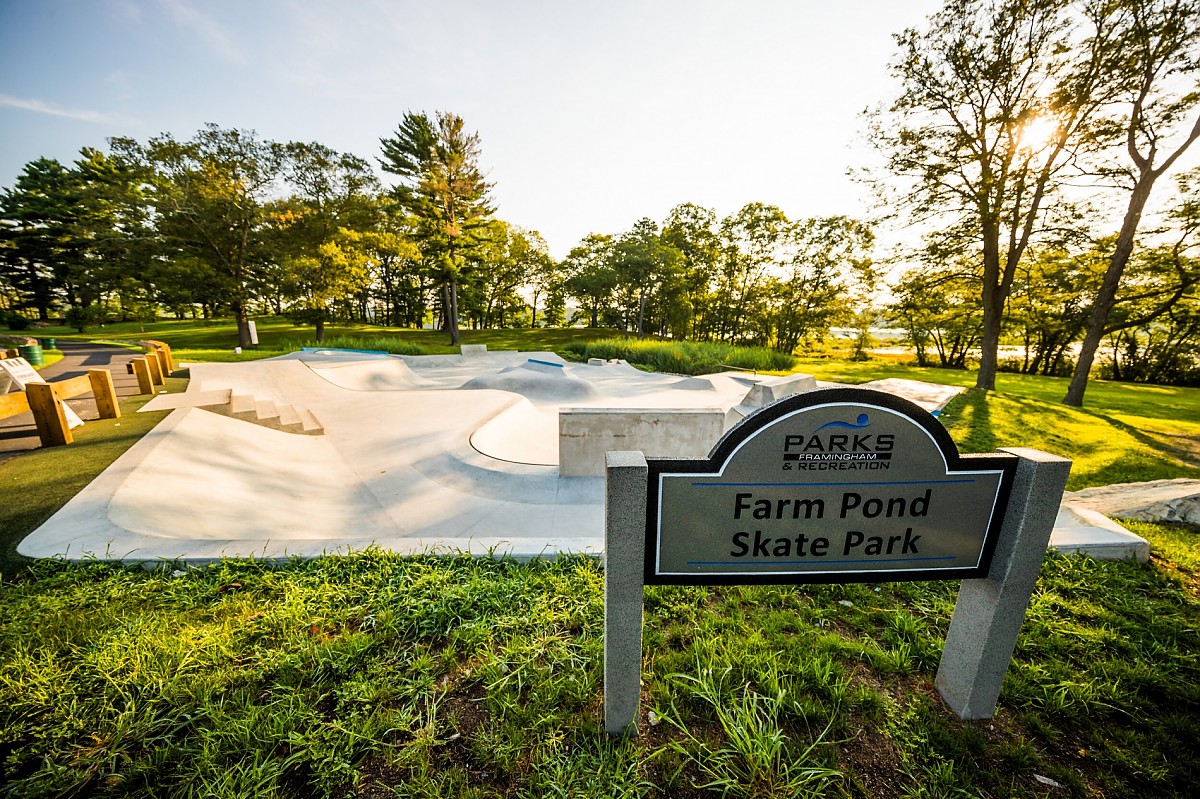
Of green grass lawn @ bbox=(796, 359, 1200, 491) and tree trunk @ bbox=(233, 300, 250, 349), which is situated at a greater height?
tree trunk @ bbox=(233, 300, 250, 349)

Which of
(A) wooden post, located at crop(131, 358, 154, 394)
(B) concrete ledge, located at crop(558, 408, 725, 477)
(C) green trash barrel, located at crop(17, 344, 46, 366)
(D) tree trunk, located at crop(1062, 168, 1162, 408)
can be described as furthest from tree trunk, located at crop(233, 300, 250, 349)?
(D) tree trunk, located at crop(1062, 168, 1162, 408)

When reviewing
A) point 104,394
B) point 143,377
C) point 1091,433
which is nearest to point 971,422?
point 1091,433

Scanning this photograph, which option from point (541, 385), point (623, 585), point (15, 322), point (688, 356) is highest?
point (15, 322)

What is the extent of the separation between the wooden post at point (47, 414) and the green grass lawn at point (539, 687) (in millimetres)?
3046

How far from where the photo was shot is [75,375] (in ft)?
38.7

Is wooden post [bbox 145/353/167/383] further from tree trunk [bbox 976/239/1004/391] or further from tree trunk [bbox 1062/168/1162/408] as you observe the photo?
tree trunk [bbox 1062/168/1162/408]

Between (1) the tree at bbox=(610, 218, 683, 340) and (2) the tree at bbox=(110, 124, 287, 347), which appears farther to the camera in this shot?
(1) the tree at bbox=(610, 218, 683, 340)

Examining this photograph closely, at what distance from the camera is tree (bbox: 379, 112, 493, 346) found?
943 inches

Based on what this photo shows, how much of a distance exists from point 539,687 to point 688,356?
720 inches

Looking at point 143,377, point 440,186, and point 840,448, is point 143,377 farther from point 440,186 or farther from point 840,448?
point 440,186

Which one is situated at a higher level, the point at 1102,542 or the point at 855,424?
the point at 855,424

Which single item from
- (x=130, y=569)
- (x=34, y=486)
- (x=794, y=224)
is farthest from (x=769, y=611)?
(x=794, y=224)

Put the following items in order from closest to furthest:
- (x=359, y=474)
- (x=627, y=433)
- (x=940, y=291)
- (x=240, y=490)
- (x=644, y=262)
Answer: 1. (x=240, y=490)
2. (x=359, y=474)
3. (x=627, y=433)
4. (x=940, y=291)
5. (x=644, y=262)

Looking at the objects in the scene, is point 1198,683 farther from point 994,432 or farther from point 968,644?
point 994,432
